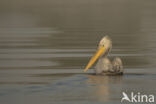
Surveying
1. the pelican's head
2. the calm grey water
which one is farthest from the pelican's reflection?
the pelican's head

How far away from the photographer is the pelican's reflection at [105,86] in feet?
43.0

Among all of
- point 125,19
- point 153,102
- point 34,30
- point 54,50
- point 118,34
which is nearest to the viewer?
point 153,102

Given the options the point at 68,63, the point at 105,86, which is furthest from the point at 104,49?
the point at 105,86

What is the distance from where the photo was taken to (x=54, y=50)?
71.5 feet

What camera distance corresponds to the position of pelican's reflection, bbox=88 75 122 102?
13109 mm

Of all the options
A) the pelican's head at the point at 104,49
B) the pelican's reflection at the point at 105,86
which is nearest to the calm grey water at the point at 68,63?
the pelican's reflection at the point at 105,86

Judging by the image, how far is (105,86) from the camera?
46.6ft

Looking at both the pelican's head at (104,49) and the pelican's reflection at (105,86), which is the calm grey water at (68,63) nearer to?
the pelican's reflection at (105,86)

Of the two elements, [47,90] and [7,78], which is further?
[7,78]

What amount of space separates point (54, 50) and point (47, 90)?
821 centimetres

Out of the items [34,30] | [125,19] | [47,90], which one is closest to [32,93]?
[47,90]

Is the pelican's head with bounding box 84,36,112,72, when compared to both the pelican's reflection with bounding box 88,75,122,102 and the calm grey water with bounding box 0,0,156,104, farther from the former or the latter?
the pelican's reflection with bounding box 88,75,122,102

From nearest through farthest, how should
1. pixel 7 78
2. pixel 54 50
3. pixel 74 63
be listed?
pixel 7 78
pixel 74 63
pixel 54 50

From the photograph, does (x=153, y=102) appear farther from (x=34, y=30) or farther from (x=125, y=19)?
(x=125, y=19)
